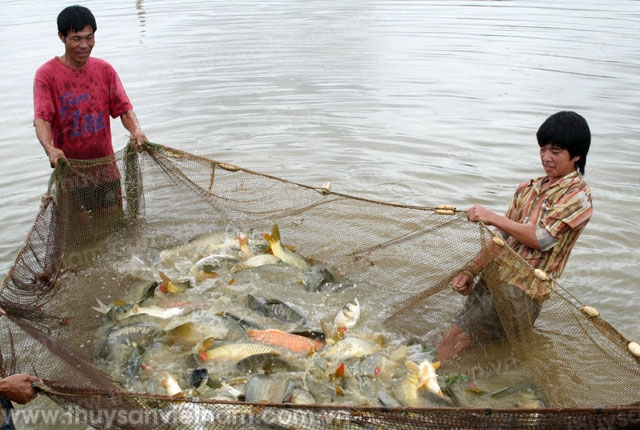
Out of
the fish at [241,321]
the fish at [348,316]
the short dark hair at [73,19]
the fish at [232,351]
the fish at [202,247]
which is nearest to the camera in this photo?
the fish at [232,351]

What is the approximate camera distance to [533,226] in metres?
3.80

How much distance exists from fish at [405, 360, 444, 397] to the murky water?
6.45ft

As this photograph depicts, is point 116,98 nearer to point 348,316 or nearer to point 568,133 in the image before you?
point 348,316

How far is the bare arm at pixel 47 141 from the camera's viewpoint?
4.90m

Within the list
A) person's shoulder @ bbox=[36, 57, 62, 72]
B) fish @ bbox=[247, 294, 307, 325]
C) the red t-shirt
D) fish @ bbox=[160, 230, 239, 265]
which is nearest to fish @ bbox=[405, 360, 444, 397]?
fish @ bbox=[247, 294, 307, 325]

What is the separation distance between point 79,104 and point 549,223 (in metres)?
3.83

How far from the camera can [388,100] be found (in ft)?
35.9

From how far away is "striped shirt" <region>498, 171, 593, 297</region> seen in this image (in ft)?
12.1

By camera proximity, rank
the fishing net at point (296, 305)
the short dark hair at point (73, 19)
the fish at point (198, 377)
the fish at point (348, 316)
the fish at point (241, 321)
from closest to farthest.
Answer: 1. the fishing net at point (296, 305)
2. the fish at point (198, 377)
3. the fish at point (241, 321)
4. the fish at point (348, 316)
5. the short dark hair at point (73, 19)

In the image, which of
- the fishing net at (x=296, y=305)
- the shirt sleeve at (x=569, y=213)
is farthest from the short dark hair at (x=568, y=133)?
the fishing net at (x=296, y=305)

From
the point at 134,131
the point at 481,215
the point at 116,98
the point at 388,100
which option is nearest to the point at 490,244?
the point at 481,215

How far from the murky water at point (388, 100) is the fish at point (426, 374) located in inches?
77.4

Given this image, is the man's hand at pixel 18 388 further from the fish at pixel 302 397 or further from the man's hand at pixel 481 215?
the man's hand at pixel 481 215

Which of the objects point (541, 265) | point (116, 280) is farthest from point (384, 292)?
point (116, 280)
